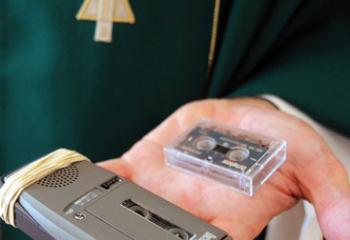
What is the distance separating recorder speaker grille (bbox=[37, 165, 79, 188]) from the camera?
56 cm

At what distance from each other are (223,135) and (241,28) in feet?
0.45

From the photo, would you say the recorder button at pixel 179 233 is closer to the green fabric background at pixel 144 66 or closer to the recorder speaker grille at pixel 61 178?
the recorder speaker grille at pixel 61 178

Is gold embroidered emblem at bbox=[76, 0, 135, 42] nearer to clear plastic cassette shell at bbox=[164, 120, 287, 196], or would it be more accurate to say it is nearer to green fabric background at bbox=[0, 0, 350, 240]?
green fabric background at bbox=[0, 0, 350, 240]

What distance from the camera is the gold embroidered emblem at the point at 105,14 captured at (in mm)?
700

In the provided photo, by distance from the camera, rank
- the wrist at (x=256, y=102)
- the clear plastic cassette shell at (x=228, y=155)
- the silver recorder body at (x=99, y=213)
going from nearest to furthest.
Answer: the silver recorder body at (x=99, y=213) < the clear plastic cassette shell at (x=228, y=155) < the wrist at (x=256, y=102)

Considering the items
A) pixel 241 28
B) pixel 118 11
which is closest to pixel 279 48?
pixel 241 28

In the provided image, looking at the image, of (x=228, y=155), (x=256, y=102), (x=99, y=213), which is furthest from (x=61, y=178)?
(x=256, y=102)

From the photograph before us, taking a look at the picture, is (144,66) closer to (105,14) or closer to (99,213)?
(105,14)

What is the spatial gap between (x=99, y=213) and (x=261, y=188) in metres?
0.18

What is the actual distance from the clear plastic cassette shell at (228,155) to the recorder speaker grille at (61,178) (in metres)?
0.13

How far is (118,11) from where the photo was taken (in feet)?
2.34

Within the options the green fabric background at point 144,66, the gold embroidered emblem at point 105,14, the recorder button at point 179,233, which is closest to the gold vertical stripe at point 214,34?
the green fabric background at point 144,66

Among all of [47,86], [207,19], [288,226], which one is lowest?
[288,226]

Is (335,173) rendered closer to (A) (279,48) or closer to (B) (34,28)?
(A) (279,48)
